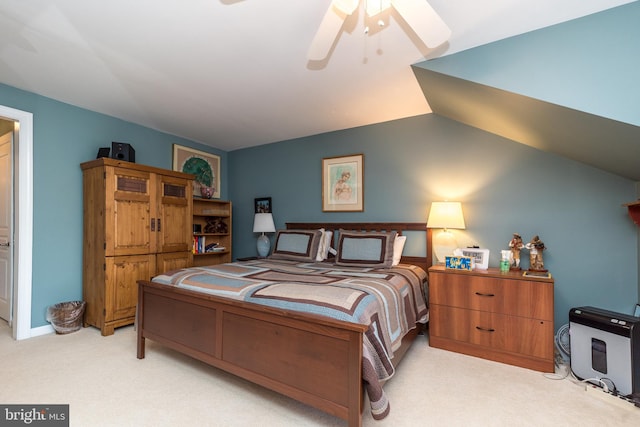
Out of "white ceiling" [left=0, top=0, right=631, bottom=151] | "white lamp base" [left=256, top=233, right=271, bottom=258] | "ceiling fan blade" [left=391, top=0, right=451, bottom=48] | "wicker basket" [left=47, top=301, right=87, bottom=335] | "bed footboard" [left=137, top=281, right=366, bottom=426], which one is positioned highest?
"white ceiling" [left=0, top=0, right=631, bottom=151]

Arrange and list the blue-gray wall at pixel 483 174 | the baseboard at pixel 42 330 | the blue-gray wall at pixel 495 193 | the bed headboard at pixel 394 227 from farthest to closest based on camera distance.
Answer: the bed headboard at pixel 394 227
the baseboard at pixel 42 330
the blue-gray wall at pixel 495 193
the blue-gray wall at pixel 483 174

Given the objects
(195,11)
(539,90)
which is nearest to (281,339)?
(195,11)

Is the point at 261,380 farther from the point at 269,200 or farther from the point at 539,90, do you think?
the point at 269,200

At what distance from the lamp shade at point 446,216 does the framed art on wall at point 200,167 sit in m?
3.25

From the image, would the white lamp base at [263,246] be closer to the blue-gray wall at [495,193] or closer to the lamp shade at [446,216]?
the blue-gray wall at [495,193]

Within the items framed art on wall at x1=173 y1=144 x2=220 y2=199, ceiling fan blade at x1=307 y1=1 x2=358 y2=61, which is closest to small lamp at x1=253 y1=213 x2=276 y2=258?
framed art on wall at x1=173 y1=144 x2=220 y2=199

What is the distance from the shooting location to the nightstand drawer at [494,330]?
7.59 feet

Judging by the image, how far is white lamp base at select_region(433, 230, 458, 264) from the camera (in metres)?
3.26

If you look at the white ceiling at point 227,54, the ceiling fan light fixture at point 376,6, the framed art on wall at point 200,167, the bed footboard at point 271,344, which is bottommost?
the bed footboard at point 271,344

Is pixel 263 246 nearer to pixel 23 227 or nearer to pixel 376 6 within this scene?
pixel 23 227

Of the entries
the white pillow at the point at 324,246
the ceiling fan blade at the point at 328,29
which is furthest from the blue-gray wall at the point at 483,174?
the ceiling fan blade at the point at 328,29

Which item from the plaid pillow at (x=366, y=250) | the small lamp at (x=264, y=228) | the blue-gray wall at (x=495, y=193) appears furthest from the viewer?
the small lamp at (x=264, y=228)

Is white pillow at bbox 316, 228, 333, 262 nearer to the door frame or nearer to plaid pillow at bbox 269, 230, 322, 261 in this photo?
plaid pillow at bbox 269, 230, 322, 261

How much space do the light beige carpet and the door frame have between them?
0.36m
